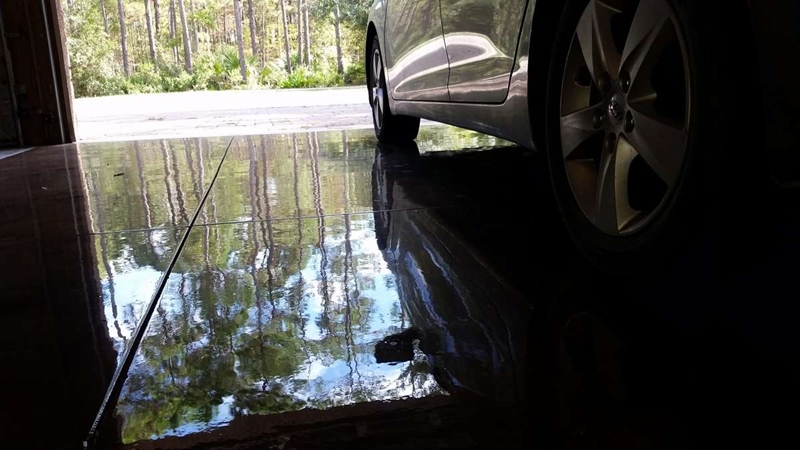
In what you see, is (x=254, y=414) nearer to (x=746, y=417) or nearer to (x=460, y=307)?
(x=460, y=307)

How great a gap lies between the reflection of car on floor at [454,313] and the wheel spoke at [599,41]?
0.64 metres

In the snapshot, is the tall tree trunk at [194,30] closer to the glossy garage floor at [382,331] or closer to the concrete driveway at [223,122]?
the concrete driveway at [223,122]

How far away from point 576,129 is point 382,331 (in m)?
0.79

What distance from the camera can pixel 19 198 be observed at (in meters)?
3.58

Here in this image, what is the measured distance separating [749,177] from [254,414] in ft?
3.62

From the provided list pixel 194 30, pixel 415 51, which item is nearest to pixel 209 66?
pixel 194 30

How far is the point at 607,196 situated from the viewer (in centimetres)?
173

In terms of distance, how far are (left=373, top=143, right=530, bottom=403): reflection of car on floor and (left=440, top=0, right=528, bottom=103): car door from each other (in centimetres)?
56

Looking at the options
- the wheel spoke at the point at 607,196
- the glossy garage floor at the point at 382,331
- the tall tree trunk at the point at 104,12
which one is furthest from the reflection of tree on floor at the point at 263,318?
the tall tree trunk at the point at 104,12

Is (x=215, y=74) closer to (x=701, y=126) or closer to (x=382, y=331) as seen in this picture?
(x=382, y=331)

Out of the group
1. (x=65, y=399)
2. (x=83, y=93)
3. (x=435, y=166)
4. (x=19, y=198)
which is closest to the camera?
(x=65, y=399)

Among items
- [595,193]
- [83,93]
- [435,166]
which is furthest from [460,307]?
[83,93]

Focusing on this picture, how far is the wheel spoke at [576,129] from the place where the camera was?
1.79 meters

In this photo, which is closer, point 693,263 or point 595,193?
point 595,193
